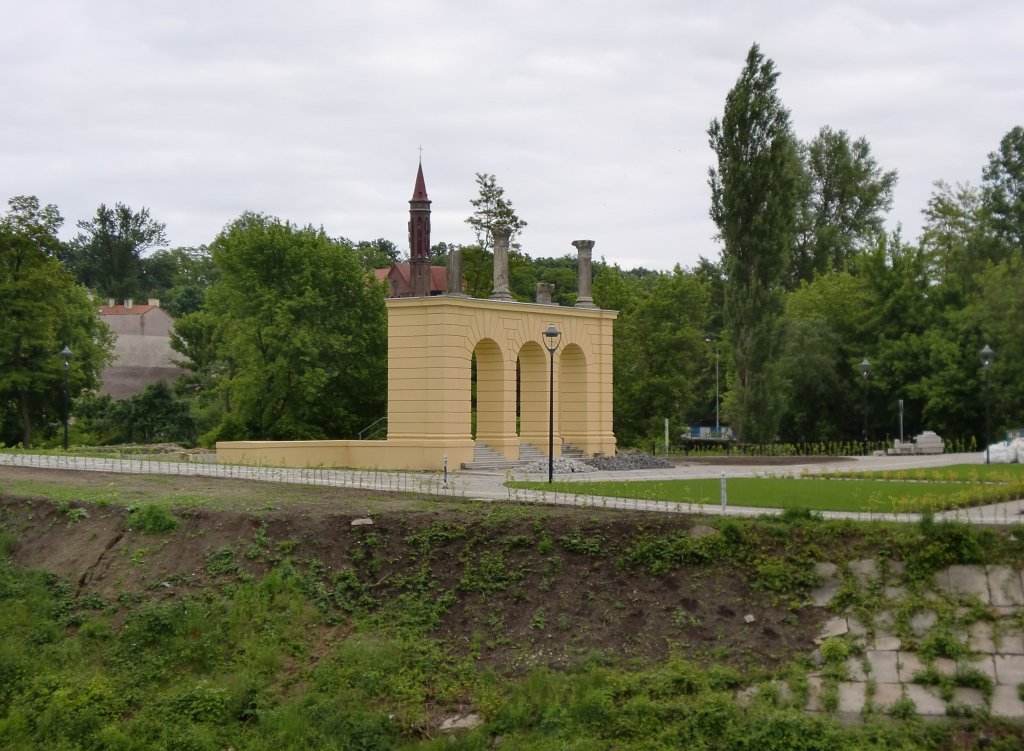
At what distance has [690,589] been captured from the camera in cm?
1858

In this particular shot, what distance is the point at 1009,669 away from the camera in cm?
1588

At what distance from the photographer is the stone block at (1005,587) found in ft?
55.3

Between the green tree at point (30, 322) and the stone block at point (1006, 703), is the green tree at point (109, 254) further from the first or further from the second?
A: the stone block at point (1006, 703)

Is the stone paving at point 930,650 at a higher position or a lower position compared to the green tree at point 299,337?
lower

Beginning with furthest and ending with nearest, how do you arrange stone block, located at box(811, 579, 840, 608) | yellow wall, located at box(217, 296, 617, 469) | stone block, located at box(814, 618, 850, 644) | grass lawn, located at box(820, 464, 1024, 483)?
1. yellow wall, located at box(217, 296, 617, 469)
2. grass lawn, located at box(820, 464, 1024, 483)
3. stone block, located at box(811, 579, 840, 608)
4. stone block, located at box(814, 618, 850, 644)

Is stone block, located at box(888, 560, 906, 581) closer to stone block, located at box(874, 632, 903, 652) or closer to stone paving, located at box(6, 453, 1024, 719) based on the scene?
stone paving, located at box(6, 453, 1024, 719)

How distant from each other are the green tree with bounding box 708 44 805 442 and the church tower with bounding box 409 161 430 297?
1327 cm

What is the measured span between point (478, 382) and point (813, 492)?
14953 mm

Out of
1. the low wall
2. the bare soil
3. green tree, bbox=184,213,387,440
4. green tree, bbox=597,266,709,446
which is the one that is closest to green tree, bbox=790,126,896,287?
green tree, bbox=597,266,709,446

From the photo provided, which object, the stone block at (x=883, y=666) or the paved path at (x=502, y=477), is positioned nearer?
the stone block at (x=883, y=666)

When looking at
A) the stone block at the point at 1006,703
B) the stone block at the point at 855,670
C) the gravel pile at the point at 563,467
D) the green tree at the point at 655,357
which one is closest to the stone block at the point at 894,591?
the stone block at the point at 855,670

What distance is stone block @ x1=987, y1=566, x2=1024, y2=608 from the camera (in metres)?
16.8

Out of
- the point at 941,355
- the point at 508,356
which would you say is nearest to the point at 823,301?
the point at 941,355

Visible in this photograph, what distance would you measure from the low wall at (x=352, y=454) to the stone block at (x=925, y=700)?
768 inches
